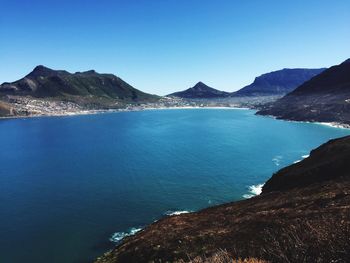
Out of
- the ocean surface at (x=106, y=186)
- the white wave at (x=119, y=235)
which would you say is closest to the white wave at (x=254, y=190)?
the ocean surface at (x=106, y=186)

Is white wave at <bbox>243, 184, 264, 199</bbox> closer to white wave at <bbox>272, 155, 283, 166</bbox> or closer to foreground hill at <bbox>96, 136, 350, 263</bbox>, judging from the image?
foreground hill at <bbox>96, 136, 350, 263</bbox>

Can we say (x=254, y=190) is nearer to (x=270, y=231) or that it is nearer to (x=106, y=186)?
(x=106, y=186)

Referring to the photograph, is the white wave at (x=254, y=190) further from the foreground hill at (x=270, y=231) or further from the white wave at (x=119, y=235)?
the white wave at (x=119, y=235)

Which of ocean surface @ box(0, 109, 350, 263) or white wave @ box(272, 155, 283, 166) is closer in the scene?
ocean surface @ box(0, 109, 350, 263)

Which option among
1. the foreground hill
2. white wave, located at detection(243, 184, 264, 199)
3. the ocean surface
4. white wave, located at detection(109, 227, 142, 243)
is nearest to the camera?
the foreground hill

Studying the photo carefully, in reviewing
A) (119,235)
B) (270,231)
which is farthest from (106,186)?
(270,231)

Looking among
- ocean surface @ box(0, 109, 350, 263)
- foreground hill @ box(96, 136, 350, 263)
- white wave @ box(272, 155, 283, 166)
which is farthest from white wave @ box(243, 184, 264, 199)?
white wave @ box(272, 155, 283, 166)
